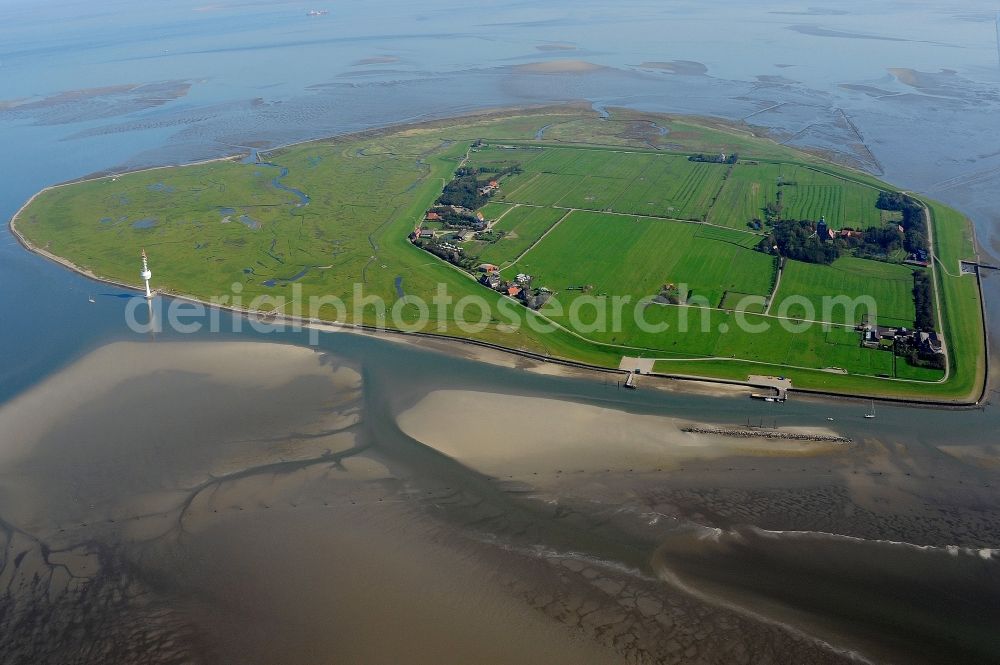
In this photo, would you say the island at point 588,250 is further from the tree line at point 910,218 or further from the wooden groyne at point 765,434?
the wooden groyne at point 765,434

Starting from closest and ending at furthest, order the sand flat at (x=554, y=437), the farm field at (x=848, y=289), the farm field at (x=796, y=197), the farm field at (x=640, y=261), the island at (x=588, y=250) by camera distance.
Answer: the sand flat at (x=554, y=437) → the island at (x=588, y=250) → the farm field at (x=848, y=289) → the farm field at (x=640, y=261) → the farm field at (x=796, y=197)

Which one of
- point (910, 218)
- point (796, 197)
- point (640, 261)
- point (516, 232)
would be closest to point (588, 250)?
point (640, 261)

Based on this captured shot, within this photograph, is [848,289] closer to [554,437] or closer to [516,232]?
[516,232]

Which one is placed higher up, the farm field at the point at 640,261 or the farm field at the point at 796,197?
Answer: the farm field at the point at 796,197

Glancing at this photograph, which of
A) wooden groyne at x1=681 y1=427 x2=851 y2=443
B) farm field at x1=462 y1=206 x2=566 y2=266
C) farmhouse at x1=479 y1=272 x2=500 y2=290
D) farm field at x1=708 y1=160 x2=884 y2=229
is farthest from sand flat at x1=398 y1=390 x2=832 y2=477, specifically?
farm field at x1=708 y1=160 x2=884 y2=229

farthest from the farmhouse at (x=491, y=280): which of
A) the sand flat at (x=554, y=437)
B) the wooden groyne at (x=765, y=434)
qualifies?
the wooden groyne at (x=765, y=434)

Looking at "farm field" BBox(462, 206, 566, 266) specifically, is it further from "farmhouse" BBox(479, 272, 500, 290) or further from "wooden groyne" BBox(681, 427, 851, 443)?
"wooden groyne" BBox(681, 427, 851, 443)
